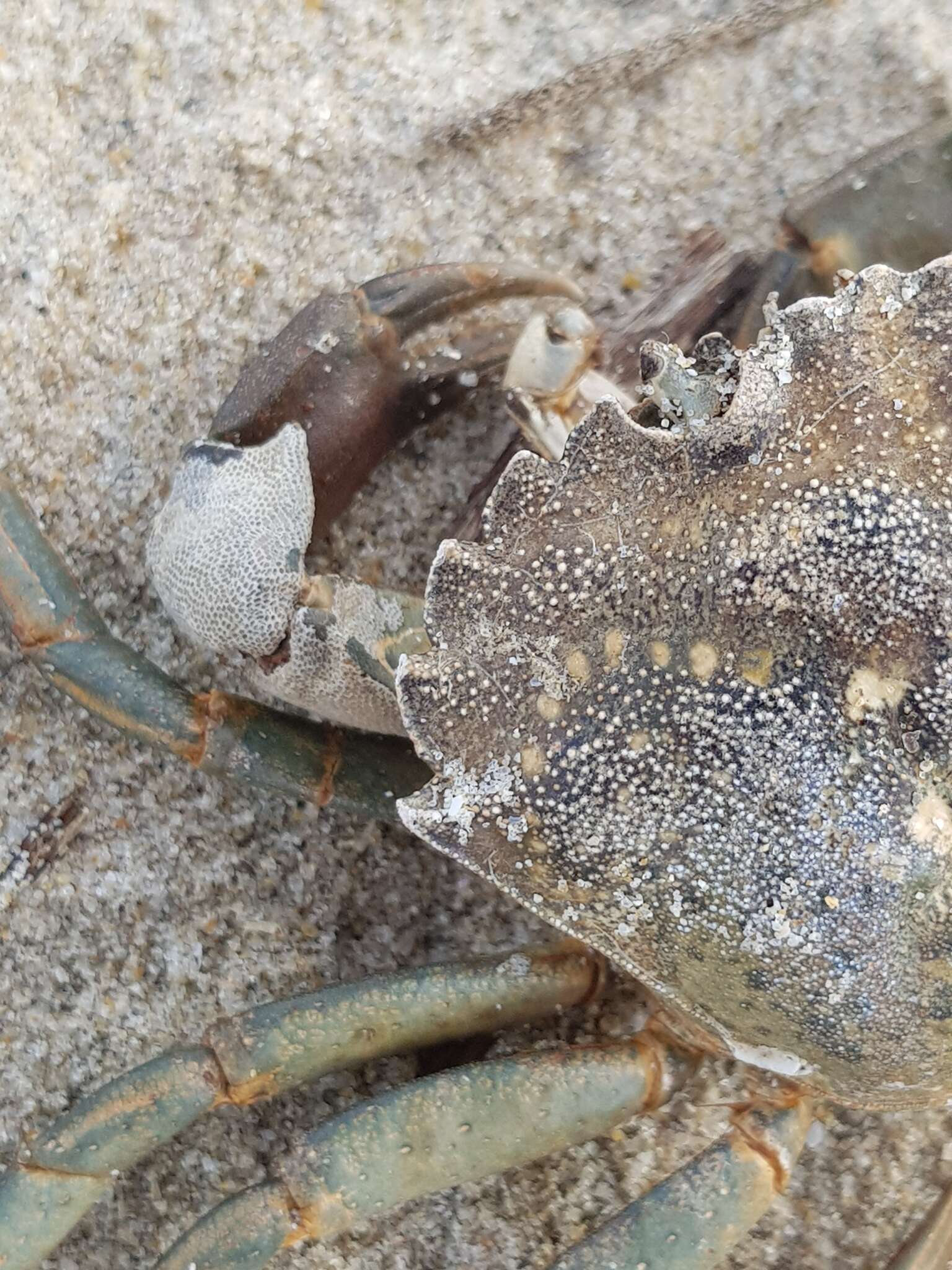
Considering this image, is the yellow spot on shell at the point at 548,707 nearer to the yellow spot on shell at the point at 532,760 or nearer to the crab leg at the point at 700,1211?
the yellow spot on shell at the point at 532,760

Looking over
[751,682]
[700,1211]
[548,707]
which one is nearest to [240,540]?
[548,707]

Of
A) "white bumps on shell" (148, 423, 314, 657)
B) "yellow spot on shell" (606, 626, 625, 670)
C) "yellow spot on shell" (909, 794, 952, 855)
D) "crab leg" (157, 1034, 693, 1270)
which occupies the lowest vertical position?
"crab leg" (157, 1034, 693, 1270)

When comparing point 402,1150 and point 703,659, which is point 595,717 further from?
point 402,1150

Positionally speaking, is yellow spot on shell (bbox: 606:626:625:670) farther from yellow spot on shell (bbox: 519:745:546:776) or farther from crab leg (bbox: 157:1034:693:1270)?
crab leg (bbox: 157:1034:693:1270)

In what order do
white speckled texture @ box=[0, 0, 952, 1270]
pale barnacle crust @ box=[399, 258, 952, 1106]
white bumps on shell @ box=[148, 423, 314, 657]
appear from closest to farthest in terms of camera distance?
pale barnacle crust @ box=[399, 258, 952, 1106]
white bumps on shell @ box=[148, 423, 314, 657]
white speckled texture @ box=[0, 0, 952, 1270]

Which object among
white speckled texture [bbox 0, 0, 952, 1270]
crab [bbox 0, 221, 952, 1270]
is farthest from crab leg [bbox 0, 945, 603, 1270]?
white speckled texture [bbox 0, 0, 952, 1270]

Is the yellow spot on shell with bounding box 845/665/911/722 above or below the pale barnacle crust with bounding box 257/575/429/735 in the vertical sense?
below

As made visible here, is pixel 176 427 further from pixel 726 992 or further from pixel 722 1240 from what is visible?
pixel 722 1240

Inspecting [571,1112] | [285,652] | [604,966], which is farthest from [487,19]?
[571,1112]
